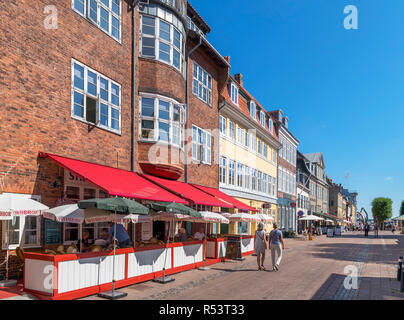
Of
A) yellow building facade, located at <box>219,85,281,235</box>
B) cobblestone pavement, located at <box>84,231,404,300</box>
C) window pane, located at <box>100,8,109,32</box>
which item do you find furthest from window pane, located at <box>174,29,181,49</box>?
cobblestone pavement, located at <box>84,231,404,300</box>

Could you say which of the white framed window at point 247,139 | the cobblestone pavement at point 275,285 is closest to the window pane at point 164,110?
the cobblestone pavement at point 275,285

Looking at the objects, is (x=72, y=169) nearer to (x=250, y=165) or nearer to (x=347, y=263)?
(x=347, y=263)

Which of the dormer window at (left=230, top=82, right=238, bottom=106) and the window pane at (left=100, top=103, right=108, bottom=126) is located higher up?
the dormer window at (left=230, top=82, right=238, bottom=106)

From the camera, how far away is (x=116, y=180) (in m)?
11.4

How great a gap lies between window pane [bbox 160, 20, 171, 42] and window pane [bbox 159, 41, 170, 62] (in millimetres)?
295

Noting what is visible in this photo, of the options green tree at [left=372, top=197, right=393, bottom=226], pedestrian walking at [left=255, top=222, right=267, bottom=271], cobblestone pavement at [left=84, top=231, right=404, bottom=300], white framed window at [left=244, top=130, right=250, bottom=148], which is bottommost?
green tree at [left=372, top=197, right=393, bottom=226]

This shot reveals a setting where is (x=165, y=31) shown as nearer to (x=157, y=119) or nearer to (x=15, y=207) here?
(x=157, y=119)

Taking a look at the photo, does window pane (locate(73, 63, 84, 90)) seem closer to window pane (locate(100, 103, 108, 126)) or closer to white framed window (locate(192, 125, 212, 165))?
window pane (locate(100, 103, 108, 126))

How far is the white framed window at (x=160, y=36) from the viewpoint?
14945 mm

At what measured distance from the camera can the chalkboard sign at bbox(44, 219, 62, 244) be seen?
10.1 metres

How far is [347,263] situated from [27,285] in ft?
44.0

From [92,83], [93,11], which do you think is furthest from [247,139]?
[93,11]

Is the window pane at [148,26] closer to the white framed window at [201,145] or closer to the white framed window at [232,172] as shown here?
the white framed window at [201,145]

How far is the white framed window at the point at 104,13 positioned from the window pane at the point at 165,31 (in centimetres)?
199
